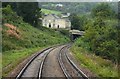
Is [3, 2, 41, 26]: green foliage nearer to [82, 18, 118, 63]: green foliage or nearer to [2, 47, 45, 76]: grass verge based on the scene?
[82, 18, 118, 63]: green foliage

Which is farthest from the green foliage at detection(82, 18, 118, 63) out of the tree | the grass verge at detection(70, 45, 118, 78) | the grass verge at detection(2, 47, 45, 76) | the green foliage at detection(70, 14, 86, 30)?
the green foliage at detection(70, 14, 86, 30)

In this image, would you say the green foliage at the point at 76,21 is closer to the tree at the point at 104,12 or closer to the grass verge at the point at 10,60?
the tree at the point at 104,12

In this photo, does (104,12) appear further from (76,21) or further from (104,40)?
(76,21)

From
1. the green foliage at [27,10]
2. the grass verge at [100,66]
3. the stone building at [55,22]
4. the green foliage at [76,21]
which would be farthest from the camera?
the stone building at [55,22]

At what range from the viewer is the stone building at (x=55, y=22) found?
403 feet

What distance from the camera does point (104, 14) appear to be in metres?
71.5

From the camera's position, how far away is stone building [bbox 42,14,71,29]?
122900 mm

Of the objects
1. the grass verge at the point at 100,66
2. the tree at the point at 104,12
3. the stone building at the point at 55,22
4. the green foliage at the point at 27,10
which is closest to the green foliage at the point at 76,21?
the stone building at the point at 55,22

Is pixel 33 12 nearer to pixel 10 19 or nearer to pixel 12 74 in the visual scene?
pixel 10 19

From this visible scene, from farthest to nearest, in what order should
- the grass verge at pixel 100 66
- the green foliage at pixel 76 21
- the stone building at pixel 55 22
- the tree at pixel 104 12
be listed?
1. the stone building at pixel 55 22
2. the green foliage at pixel 76 21
3. the tree at pixel 104 12
4. the grass verge at pixel 100 66

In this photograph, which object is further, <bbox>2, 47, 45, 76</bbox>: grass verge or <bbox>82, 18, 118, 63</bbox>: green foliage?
<bbox>82, 18, 118, 63</bbox>: green foliage

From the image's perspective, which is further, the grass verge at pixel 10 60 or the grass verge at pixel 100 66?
the grass verge at pixel 10 60

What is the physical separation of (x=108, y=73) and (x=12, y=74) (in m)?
7.09

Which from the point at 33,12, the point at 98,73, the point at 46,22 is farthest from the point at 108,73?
the point at 46,22
